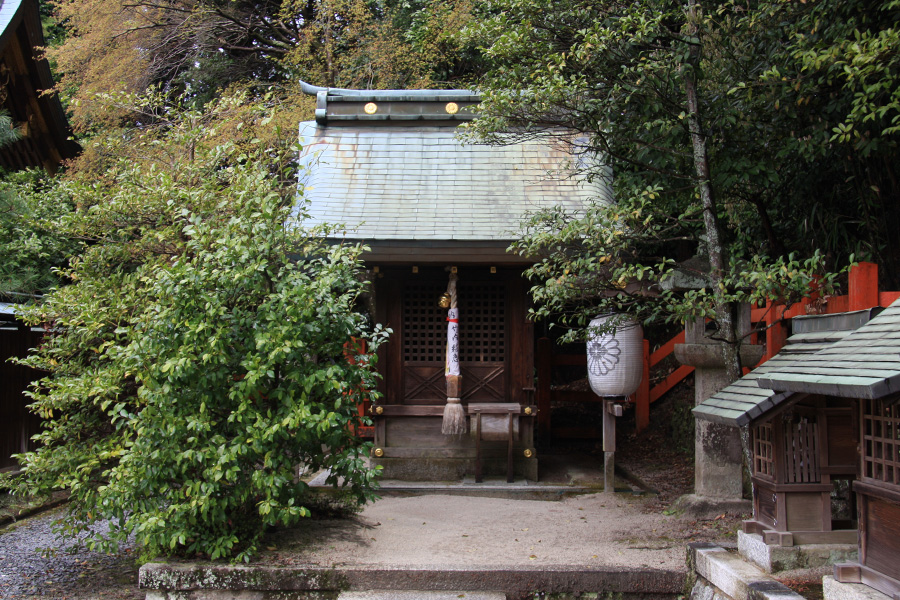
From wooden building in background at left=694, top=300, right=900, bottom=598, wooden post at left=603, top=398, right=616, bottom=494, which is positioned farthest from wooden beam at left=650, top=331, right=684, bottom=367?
wooden building in background at left=694, top=300, right=900, bottom=598

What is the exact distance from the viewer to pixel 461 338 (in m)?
8.84

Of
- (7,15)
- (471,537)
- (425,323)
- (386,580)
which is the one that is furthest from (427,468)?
(7,15)

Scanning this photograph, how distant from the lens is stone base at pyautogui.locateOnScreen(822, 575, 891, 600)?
348cm

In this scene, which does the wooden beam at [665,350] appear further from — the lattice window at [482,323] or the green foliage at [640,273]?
the green foliage at [640,273]

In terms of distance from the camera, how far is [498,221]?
26.9ft

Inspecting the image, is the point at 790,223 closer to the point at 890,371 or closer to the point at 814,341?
the point at 814,341

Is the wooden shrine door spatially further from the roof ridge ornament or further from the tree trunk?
the tree trunk

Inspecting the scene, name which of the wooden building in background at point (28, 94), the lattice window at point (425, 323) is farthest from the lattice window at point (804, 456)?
the wooden building in background at point (28, 94)

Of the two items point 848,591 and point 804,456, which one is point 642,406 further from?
point 848,591

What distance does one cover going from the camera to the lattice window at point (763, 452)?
178 inches

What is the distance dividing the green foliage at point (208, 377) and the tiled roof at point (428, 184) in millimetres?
2324

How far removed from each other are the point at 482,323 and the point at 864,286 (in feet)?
16.0

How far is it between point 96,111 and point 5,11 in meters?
2.19

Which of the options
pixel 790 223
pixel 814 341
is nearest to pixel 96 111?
pixel 790 223
